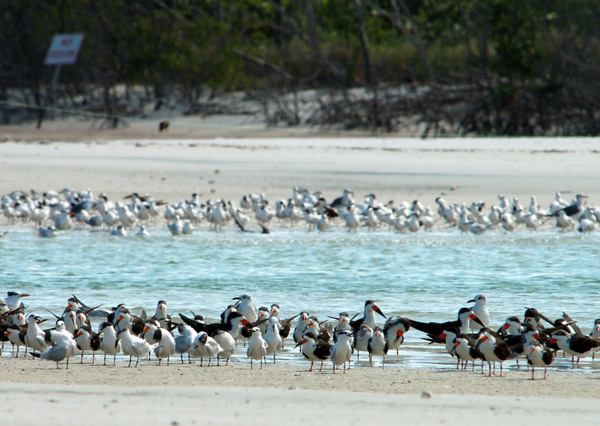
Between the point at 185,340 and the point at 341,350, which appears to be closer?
the point at 341,350

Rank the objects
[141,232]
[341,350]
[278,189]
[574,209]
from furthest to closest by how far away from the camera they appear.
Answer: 1. [278,189]
2. [574,209]
3. [141,232]
4. [341,350]

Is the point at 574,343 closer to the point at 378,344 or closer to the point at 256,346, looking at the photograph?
the point at 378,344

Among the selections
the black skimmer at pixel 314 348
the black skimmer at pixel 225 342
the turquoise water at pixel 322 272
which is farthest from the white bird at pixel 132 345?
the turquoise water at pixel 322 272

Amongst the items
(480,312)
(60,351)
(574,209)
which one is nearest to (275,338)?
(60,351)

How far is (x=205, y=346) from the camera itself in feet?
23.0

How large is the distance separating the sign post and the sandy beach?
1822 millimetres

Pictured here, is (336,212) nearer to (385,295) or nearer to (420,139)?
(385,295)

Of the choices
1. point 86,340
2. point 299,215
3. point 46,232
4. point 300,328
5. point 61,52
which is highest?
point 61,52

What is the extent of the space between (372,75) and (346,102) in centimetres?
578

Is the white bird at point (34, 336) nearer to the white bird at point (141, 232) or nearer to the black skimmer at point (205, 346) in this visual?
the black skimmer at point (205, 346)

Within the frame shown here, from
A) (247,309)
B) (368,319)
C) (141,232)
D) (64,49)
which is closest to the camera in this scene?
(368,319)

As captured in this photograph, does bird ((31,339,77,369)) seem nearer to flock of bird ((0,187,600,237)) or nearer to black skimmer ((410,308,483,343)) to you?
black skimmer ((410,308,483,343))

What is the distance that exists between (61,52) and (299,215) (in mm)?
19871

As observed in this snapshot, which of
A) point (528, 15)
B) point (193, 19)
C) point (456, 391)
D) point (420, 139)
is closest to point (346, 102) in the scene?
point (420, 139)
